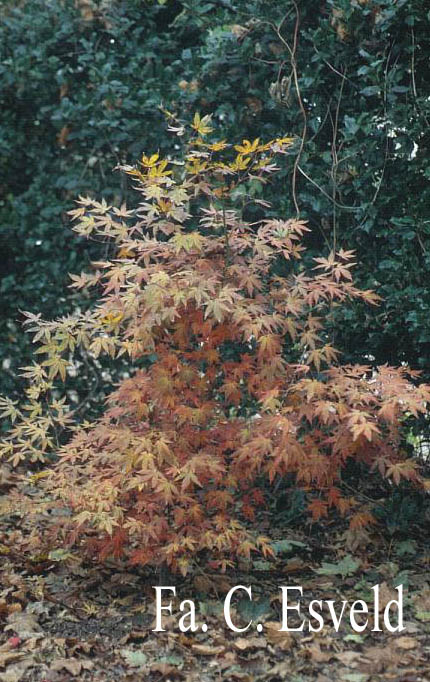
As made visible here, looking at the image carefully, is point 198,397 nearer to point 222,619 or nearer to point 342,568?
point 222,619

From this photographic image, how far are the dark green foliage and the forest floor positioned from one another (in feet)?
3.43

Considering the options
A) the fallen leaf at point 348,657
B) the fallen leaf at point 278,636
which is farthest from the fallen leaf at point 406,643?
the fallen leaf at point 278,636

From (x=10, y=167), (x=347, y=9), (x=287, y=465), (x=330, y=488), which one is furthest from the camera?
(x=10, y=167)

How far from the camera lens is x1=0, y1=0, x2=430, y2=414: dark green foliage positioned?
3.95 meters

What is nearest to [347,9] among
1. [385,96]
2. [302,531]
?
[385,96]

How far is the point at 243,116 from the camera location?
453 centimetres

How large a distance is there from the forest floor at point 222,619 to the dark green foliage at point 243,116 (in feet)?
3.43

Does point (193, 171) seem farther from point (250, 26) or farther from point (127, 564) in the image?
point (127, 564)

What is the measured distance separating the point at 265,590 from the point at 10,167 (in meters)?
3.37

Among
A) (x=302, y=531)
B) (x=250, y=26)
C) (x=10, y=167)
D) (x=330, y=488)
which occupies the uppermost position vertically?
(x=250, y=26)

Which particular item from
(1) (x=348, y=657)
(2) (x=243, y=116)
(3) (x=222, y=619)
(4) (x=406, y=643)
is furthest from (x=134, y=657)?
(2) (x=243, y=116)

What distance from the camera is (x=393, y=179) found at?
13.2 ft

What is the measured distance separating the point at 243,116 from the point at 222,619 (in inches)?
101

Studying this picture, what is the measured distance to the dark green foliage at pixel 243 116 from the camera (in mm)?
3951
